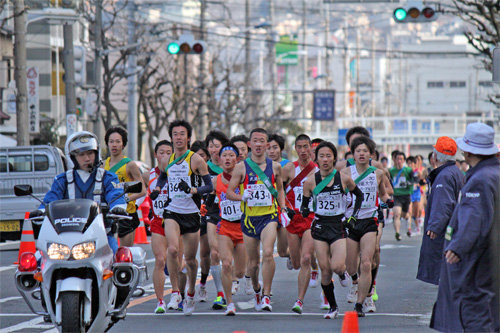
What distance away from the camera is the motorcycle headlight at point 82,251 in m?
7.70

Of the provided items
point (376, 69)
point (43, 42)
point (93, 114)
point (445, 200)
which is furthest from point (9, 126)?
point (376, 69)

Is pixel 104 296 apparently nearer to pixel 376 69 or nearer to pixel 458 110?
pixel 458 110

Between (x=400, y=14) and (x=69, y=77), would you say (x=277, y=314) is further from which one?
(x=69, y=77)

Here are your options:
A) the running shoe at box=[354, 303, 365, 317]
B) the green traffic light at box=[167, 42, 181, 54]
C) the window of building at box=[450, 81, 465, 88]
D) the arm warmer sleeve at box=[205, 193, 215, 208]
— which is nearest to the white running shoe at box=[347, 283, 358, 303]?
the running shoe at box=[354, 303, 365, 317]

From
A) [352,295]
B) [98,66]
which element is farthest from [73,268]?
[98,66]

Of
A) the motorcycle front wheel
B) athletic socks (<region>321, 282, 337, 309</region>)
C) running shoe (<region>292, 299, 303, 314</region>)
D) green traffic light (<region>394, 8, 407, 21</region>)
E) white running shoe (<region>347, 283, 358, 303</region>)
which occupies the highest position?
green traffic light (<region>394, 8, 407, 21</region>)

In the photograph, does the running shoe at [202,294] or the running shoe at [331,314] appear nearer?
the running shoe at [331,314]

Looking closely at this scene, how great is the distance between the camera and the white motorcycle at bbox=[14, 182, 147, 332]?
25.1 ft

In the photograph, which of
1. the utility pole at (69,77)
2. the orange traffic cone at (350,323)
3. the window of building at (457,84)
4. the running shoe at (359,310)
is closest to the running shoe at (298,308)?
the running shoe at (359,310)

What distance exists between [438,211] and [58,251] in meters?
3.69

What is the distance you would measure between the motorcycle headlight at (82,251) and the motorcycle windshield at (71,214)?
0.40 ft

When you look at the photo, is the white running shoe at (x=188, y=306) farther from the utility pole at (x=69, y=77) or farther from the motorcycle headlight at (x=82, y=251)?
the utility pole at (x=69, y=77)

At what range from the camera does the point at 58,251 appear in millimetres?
7711

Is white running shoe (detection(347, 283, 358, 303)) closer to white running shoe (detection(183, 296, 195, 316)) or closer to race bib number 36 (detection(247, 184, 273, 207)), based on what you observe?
race bib number 36 (detection(247, 184, 273, 207))
